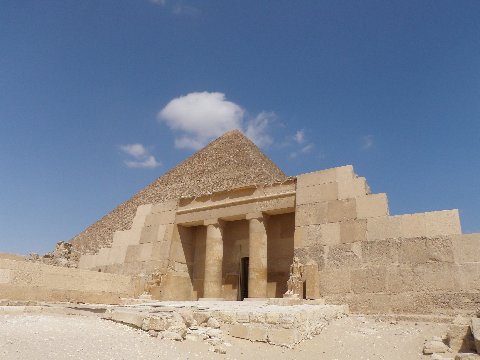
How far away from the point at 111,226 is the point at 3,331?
1128 inches

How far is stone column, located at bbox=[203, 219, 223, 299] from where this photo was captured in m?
13.1

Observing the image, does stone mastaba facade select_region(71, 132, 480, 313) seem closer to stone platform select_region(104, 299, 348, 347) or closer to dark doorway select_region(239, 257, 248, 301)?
dark doorway select_region(239, 257, 248, 301)

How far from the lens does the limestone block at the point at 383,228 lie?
9742mm

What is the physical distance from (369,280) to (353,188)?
2.55 metres

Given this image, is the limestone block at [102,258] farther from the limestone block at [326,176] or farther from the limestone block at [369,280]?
the limestone block at [369,280]

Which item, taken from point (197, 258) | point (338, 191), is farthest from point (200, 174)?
point (338, 191)

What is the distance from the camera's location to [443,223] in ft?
30.0

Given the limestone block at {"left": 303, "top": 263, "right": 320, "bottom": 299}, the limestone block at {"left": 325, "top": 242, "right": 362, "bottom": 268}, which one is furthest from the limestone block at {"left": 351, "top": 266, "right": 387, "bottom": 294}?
the limestone block at {"left": 303, "top": 263, "right": 320, "bottom": 299}

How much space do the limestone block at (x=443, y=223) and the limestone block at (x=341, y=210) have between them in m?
1.85

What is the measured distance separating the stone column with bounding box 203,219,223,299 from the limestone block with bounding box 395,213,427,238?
6153 millimetres

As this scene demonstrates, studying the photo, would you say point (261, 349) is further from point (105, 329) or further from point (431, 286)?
point (431, 286)

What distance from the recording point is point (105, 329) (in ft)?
16.9

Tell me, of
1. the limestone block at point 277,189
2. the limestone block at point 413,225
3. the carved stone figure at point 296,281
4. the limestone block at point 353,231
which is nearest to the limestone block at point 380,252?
the limestone block at point 353,231

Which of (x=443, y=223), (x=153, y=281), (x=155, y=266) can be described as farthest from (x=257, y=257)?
(x=443, y=223)
